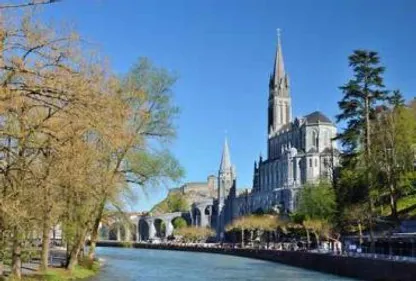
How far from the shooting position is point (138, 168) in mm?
39750

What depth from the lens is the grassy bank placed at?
106ft

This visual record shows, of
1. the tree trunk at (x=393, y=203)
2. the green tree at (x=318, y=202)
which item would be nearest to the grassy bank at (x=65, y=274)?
the tree trunk at (x=393, y=203)

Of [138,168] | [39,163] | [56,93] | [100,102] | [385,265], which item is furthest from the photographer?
[385,265]

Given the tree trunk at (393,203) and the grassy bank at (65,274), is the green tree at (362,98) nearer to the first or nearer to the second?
the tree trunk at (393,203)

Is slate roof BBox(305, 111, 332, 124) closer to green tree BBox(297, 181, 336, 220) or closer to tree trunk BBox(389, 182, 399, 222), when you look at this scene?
green tree BBox(297, 181, 336, 220)

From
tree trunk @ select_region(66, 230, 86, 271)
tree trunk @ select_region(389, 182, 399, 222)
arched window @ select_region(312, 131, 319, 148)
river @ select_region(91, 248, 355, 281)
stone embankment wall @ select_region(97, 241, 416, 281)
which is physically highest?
arched window @ select_region(312, 131, 319, 148)

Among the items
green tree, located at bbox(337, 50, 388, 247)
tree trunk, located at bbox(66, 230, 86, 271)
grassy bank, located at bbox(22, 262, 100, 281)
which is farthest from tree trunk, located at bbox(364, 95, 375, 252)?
tree trunk, located at bbox(66, 230, 86, 271)

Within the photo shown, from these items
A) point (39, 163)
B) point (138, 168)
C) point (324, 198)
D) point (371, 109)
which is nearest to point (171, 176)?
point (138, 168)

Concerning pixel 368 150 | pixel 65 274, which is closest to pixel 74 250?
pixel 65 274

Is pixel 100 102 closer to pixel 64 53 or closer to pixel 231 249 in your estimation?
pixel 64 53

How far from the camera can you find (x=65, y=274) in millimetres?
38094

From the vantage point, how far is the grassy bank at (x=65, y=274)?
106ft

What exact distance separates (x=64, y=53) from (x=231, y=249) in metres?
115

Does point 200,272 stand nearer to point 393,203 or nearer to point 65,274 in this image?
point 393,203
